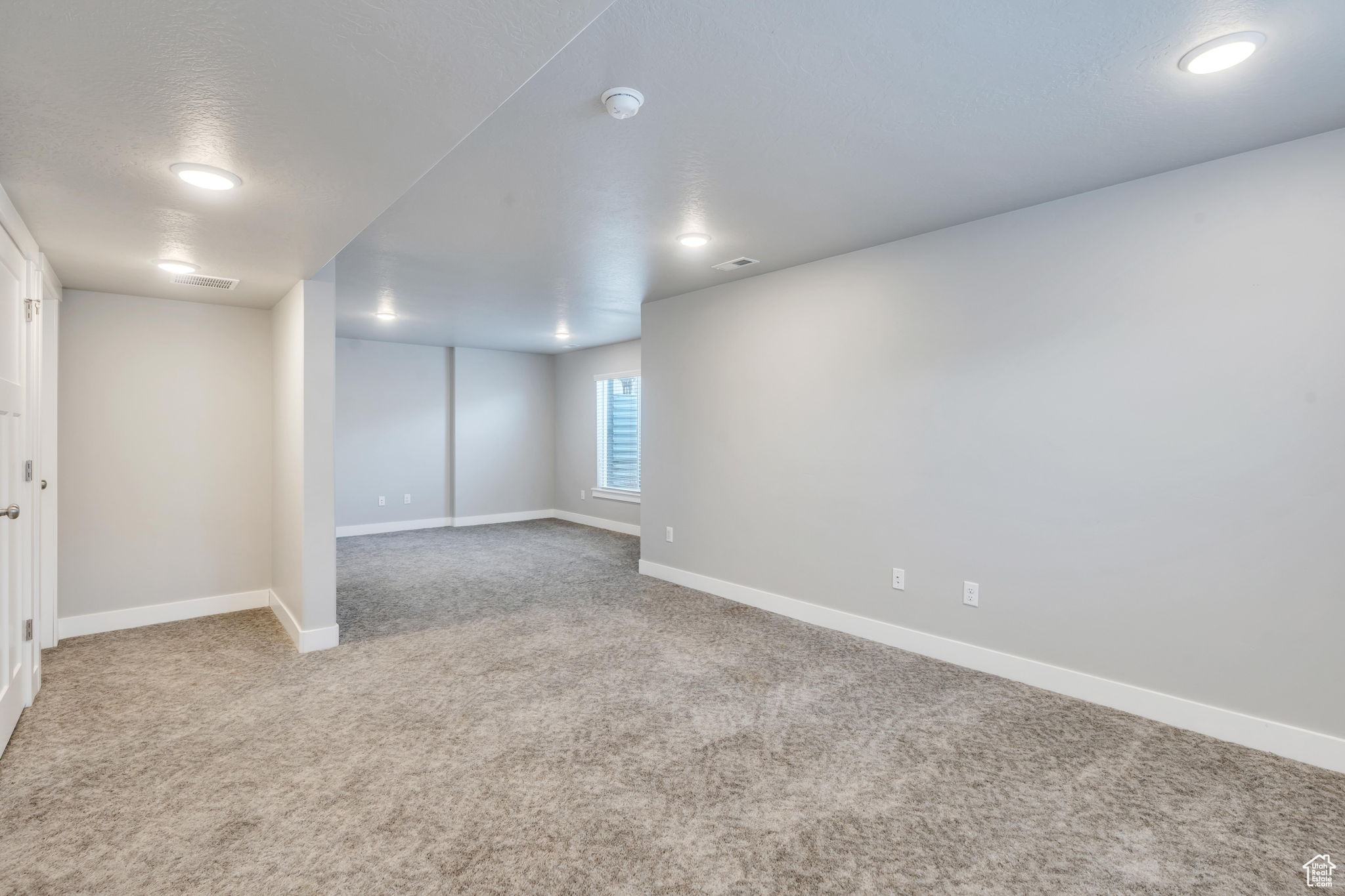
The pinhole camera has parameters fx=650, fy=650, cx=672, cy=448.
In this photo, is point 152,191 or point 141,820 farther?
point 152,191

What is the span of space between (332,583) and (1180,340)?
14.6 ft

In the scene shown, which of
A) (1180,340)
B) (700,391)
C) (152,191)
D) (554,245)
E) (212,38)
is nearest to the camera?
(212,38)

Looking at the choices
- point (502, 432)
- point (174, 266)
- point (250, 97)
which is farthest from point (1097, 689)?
point (502, 432)

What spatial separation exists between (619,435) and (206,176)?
235 inches

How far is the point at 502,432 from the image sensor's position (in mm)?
8617

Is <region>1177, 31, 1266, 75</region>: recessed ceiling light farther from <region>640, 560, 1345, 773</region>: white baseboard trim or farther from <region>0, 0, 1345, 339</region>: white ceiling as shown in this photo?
<region>640, 560, 1345, 773</region>: white baseboard trim

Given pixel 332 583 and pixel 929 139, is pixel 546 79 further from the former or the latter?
pixel 332 583

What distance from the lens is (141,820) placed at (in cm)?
207

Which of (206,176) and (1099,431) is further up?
(206,176)

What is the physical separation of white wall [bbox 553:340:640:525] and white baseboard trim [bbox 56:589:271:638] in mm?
4035

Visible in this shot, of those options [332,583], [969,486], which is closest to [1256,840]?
[969,486]

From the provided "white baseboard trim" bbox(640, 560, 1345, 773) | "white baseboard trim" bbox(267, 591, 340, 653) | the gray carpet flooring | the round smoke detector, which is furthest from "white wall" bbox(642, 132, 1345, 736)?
"white baseboard trim" bbox(267, 591, 340, 653)

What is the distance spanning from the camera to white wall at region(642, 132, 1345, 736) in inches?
97.1

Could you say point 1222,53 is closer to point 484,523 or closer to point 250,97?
point 250,97
